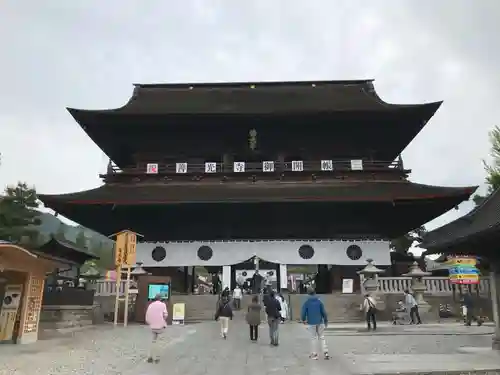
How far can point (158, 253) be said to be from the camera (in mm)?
25469

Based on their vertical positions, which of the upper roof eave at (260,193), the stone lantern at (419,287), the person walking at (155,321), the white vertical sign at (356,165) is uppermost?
the white vertical sign at (356,165)

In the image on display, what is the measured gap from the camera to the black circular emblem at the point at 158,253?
25.3 meters

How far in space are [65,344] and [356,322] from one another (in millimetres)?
13565

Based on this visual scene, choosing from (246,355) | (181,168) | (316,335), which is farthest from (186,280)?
(316,335)

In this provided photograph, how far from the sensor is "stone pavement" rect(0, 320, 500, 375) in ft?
32.3

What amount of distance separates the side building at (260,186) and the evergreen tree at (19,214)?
33.0ft

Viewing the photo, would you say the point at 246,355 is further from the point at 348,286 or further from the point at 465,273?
the point at 465,273

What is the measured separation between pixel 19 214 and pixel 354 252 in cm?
2538

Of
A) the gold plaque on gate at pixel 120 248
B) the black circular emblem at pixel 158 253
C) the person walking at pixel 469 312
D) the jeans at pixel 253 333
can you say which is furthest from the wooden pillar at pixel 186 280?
the person walking at pixel 469 312

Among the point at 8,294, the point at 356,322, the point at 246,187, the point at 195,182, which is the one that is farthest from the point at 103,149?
the point at 356,322

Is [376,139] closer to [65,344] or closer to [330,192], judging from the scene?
[330,192]

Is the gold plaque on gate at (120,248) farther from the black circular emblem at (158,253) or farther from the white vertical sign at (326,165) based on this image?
the white vertical sign at (326,165)

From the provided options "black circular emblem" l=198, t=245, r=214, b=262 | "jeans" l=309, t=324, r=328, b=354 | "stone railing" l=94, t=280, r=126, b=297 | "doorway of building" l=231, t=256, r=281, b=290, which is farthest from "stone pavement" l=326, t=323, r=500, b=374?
"stone railing" l=94, t=280, r=126, b=297

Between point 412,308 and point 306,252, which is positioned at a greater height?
point 306,252
